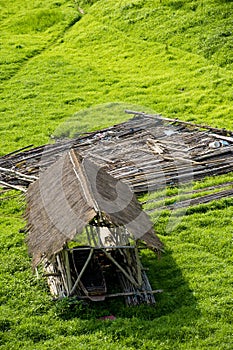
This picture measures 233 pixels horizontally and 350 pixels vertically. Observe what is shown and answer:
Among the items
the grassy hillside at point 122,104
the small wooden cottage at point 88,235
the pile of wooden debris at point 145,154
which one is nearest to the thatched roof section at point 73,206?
the small wooden cottage at point 88,235

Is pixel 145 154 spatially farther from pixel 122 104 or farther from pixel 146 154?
pixel 122 104

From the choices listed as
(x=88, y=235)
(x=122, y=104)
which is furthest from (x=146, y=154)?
(x=88, y=235)

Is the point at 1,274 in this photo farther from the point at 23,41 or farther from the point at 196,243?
the point at 23,41

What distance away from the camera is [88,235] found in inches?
525

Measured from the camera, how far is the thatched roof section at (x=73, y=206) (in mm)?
12648

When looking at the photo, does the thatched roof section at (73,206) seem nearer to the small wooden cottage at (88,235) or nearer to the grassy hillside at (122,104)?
the small wooden cottage at (88,235)

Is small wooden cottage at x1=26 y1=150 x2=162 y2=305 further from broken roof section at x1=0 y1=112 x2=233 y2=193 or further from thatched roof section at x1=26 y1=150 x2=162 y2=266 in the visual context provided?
broken roof section at x1=0 y1=112 x2=233 y2=193

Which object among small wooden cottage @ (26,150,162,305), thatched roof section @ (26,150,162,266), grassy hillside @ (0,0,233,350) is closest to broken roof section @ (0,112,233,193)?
grassy hillside @ (0,0,233,350)

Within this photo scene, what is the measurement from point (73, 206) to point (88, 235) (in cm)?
76

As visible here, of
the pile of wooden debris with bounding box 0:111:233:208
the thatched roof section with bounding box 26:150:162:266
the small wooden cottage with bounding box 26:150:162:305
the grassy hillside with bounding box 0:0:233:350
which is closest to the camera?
the grassy hillside with bounding box 0:0:233:350

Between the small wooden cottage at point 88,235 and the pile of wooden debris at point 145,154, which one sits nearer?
the small wooden cottage at point 88,235

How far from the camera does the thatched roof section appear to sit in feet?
41.5

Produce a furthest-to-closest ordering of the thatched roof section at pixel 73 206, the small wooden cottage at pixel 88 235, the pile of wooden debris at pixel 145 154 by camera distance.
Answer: the pile of wooden debris at pixel 145 154, the small wooden cottage at pixel 88 235, the thatched roof section at pixel 73 206

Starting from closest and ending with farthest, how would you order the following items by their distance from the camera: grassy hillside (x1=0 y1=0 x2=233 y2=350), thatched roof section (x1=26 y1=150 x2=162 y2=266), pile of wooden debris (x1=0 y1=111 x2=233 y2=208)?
grassy hillside (x1=0 y1=0 x2=233 y2=350)
thatched roof section (x1=26 y1=150 x2=162 y2=266)
pile of wooden debris (x1=0 y1=111 x2=233 y2=208)
